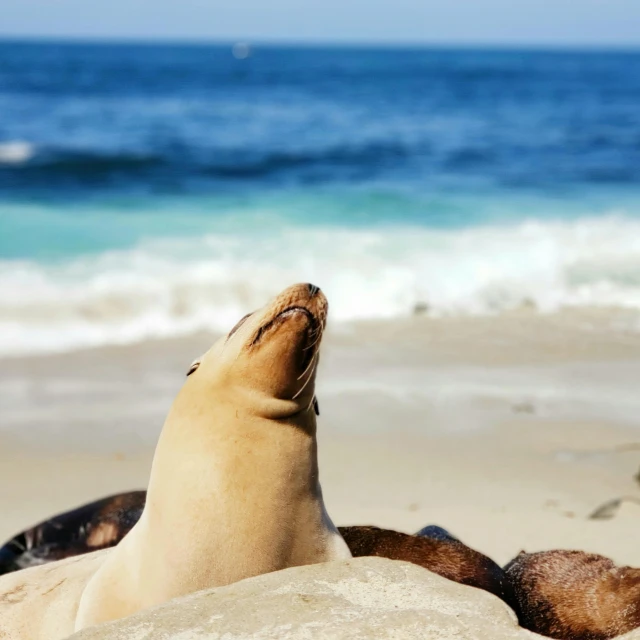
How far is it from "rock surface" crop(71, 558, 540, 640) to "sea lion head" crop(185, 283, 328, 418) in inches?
22.0

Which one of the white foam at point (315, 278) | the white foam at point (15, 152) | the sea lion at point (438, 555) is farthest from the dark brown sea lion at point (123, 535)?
the white foam at point (15, 152)

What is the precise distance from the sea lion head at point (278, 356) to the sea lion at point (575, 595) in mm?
1114

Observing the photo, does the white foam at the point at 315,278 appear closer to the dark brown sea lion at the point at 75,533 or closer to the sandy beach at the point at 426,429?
the sandy beach at the point at 426,429

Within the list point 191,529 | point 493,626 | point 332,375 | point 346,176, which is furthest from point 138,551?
point 346,176

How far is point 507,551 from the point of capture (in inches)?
217

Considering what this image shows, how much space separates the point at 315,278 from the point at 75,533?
8.34 metres

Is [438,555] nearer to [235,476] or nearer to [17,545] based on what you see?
[235,476]

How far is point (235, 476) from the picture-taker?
328cm

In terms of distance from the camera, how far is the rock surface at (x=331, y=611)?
2.61m

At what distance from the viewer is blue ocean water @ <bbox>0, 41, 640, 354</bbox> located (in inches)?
468

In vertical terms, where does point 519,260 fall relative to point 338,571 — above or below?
above

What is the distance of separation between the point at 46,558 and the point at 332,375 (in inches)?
167

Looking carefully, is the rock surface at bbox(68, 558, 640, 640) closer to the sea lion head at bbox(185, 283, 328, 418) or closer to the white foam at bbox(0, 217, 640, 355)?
the sea lion head at bbox(185, 283, 328, 418)

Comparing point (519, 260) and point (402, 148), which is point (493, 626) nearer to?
point (519, 260)
